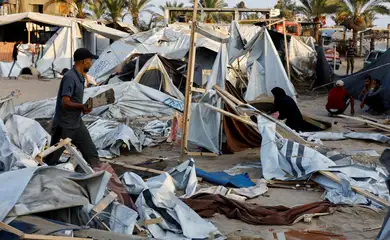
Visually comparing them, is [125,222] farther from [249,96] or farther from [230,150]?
[249,96]

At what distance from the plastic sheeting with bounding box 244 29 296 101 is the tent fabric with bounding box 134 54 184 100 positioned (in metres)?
1.98

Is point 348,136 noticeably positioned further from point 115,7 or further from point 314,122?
point 115,7

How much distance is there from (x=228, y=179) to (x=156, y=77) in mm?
7636

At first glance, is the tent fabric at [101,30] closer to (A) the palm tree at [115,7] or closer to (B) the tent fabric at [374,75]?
(A) the palm tree at [115,7]

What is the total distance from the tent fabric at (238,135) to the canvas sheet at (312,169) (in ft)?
4.15

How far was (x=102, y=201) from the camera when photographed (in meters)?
4.07

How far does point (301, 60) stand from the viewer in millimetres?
19609

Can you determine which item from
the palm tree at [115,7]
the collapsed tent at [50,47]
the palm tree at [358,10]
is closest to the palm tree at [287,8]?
the palm tree at [358,10]

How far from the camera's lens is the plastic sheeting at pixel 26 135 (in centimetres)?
655

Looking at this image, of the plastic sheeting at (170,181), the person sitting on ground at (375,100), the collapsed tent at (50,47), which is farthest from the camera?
the collapsed tent at (50,47)

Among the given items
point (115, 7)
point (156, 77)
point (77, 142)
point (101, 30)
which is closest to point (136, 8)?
point (115, 7)

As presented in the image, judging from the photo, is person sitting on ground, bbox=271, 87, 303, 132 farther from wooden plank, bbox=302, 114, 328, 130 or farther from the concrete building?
the concrete building

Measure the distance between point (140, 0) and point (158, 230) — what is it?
31.9m

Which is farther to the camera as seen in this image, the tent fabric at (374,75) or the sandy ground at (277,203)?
the tent fabric at (374,75)
